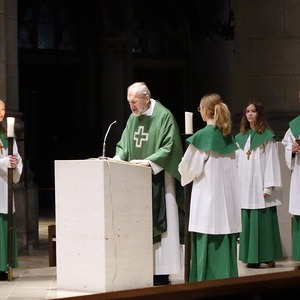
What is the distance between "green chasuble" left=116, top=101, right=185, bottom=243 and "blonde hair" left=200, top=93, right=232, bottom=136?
1.25 ft

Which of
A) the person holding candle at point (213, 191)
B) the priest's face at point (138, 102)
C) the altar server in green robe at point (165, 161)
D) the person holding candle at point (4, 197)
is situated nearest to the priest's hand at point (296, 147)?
the person holding candle at point (213, 191)

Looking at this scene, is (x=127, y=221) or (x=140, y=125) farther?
(x=140, y=125)

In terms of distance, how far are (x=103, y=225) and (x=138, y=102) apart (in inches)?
47.5

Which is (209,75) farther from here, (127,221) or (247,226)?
(127,221)

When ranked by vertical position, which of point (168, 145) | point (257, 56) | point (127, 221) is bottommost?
point (127, 221)

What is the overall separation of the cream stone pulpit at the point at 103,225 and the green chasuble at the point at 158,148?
12.1 inches

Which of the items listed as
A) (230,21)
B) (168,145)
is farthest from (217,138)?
(230,21)

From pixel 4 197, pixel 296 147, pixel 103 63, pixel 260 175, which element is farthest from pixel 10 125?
pixel 103 63

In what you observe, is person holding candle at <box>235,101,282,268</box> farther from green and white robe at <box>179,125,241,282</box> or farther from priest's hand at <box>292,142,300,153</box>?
green and white robe at <box>179,125,241,282</box>

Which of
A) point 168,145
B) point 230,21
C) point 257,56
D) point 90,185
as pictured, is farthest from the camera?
point 230,21

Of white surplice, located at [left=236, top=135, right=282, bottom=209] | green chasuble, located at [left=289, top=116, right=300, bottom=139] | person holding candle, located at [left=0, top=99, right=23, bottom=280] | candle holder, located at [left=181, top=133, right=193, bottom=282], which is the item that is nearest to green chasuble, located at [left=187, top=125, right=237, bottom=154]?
candle holder, located at [left=181, top=133, right=193, bottom=282]

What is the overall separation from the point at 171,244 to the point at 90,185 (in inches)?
42.5

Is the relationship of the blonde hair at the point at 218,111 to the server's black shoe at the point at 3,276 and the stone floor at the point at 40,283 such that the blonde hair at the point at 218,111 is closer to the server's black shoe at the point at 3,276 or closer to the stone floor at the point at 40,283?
the stone floor at the point at 40,283

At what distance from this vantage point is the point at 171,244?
847cm
